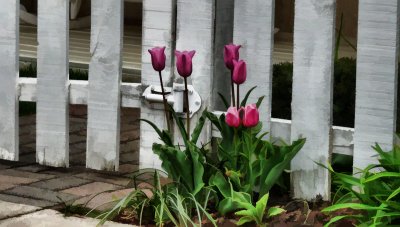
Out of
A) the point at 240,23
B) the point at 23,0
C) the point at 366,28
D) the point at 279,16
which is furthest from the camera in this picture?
the point at 23,0

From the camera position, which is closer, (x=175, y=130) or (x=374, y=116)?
(x=374, y=116)

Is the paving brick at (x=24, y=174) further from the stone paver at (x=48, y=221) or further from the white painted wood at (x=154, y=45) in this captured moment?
the stone paver at (x=48, y=221)

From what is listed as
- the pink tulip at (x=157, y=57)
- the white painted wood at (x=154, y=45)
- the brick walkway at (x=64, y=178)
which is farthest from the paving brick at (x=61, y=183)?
the pink tulip at (x=157, y=57)

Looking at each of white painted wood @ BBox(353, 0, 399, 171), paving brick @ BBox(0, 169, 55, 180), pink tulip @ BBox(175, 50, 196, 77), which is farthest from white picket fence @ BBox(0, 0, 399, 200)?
pink tulip @ BBox(175, 50, 196, 77)

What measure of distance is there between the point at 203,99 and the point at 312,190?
0.63 m

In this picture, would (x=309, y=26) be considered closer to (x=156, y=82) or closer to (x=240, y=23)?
(x=240, y=23)

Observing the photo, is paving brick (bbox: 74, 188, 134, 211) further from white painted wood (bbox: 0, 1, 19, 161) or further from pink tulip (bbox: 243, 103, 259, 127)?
white painted wood (bbox: 0, 1, 19, 161)

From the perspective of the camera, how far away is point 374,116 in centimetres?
415

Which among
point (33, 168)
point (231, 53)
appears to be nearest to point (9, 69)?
point (33, 168)

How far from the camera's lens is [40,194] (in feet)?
14.4

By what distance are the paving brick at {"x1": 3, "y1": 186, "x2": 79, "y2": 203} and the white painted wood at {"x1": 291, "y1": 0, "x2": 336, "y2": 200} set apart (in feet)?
3.19

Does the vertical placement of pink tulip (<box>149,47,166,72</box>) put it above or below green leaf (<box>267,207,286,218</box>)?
above

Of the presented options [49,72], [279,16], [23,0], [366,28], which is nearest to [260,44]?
[366,28]

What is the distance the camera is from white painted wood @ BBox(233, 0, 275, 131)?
4.34 m
